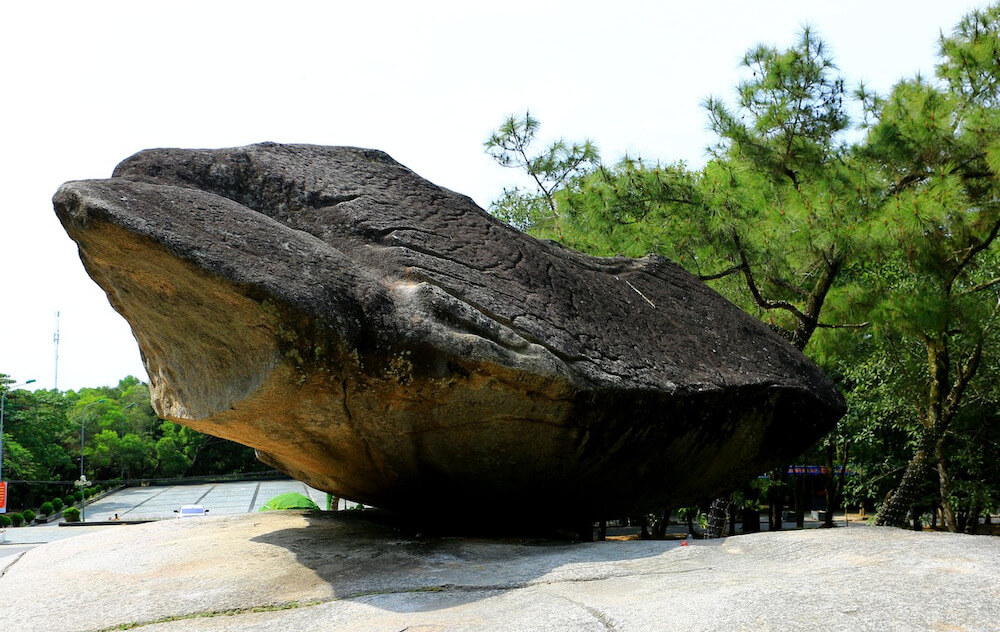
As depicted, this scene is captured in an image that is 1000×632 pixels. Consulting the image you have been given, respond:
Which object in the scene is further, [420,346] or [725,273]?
[725,273]

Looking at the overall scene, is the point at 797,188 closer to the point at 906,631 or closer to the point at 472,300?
the point at 472,300

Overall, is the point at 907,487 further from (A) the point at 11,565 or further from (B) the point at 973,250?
(A) the point at 11,565

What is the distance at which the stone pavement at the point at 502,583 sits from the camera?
3514mm

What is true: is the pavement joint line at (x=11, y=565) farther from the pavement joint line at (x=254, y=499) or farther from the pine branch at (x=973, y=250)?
the pavement joint line at (x=254, y=499)

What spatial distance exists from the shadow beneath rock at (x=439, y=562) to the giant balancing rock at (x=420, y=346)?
1.53ft

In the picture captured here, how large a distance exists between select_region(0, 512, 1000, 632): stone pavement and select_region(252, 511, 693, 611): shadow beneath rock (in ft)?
0.05

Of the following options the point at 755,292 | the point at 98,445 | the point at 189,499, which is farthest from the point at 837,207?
the point at 98,445

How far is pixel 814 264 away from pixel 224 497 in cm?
3973

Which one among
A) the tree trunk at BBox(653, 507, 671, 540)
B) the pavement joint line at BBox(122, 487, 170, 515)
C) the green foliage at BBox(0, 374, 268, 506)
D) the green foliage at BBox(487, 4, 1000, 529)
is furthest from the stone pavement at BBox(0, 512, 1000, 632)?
the green foliage at BBox(0, 374, 268, 506)

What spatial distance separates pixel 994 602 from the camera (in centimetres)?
364

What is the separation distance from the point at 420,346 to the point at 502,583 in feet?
4.48

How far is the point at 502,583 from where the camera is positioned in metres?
4.25

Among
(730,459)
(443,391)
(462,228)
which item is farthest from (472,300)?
(730,459)

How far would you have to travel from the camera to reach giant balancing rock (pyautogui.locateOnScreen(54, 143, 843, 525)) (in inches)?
178
